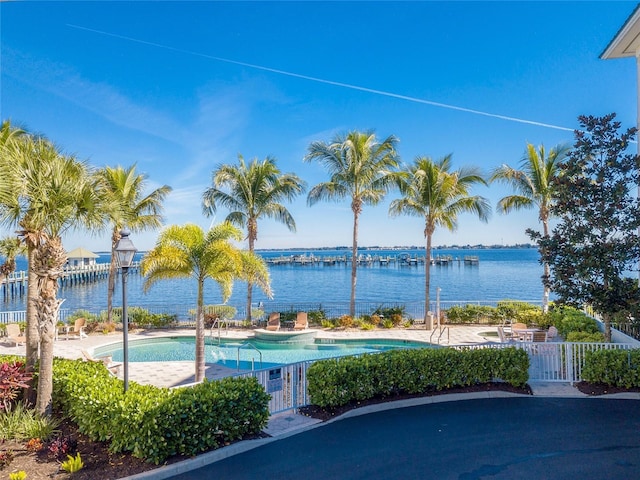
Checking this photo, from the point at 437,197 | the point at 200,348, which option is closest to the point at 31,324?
the point at 200,348

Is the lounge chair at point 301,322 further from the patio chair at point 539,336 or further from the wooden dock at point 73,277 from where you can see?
the wooden dock at point 73,277

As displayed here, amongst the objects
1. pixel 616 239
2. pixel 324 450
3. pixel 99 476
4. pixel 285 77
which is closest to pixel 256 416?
pixel 324 450

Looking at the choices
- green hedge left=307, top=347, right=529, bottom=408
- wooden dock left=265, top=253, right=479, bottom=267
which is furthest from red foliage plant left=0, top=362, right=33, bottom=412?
wooden dock left=265, top=253, right=479, bottom=267

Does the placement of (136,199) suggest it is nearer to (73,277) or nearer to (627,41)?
(627,41)

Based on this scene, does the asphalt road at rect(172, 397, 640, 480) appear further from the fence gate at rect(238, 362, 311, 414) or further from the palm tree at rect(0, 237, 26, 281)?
the palm tree at rect(0, 237, 26, 281)

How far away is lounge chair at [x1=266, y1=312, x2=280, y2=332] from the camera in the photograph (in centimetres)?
1662

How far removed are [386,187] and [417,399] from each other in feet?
39.9

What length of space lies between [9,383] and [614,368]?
1069cm

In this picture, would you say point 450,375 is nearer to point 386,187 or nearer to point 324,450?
point 324,450

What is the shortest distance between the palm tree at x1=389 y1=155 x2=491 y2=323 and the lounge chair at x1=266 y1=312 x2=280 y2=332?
255 inches

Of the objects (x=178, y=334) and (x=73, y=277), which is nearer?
(x=178, y=334)

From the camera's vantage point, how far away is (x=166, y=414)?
516 centimetres

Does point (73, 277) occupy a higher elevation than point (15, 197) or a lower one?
lower

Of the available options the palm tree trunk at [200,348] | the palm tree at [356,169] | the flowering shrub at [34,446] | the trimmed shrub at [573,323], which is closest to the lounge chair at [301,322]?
the palm tree at [356,169]
